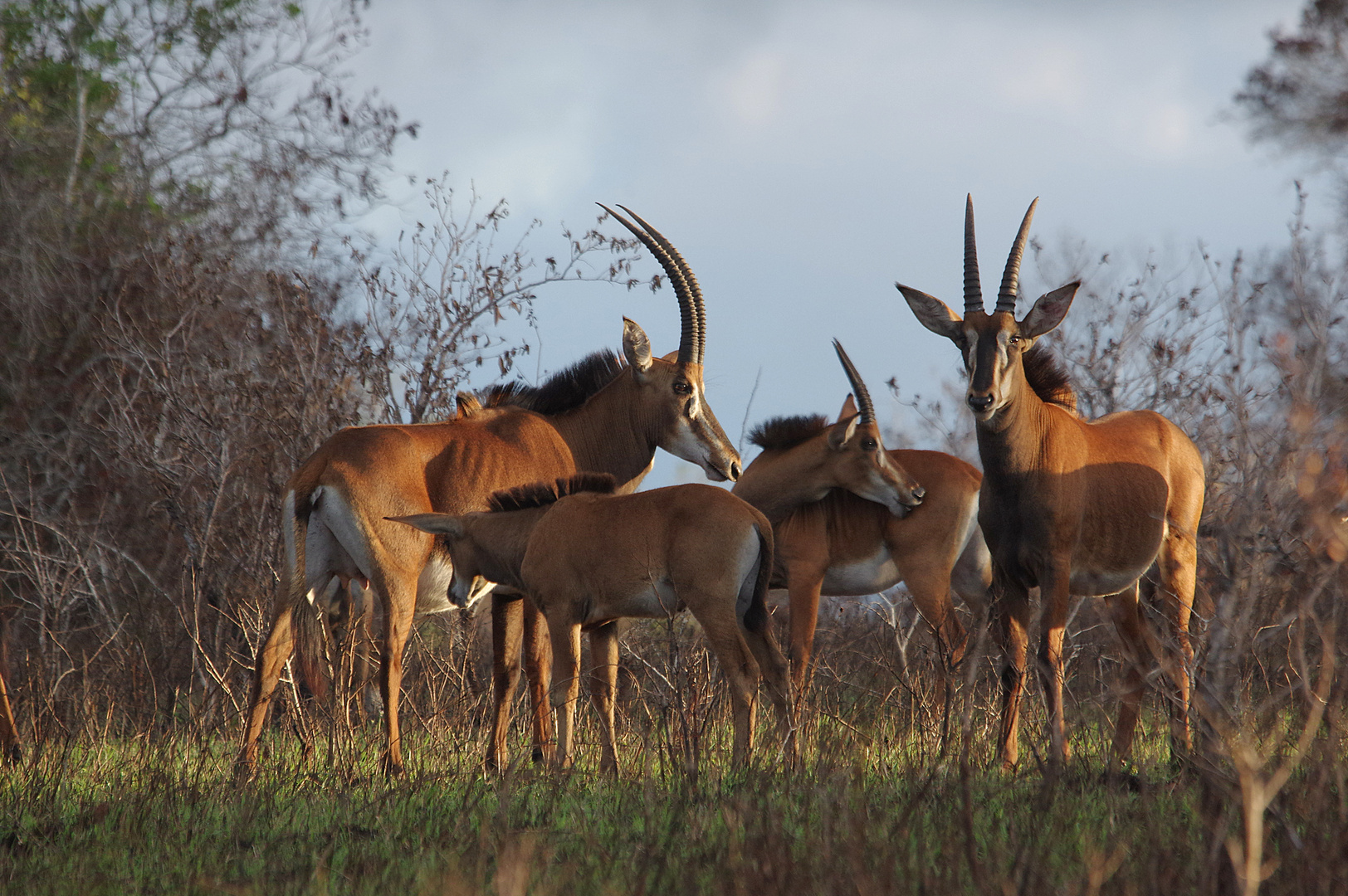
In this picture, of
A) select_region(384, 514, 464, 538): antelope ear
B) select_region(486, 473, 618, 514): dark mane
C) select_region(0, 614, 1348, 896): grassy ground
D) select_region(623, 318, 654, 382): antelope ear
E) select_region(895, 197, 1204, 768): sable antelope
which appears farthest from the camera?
select_region(623, 318, 654, 382): antelope ear

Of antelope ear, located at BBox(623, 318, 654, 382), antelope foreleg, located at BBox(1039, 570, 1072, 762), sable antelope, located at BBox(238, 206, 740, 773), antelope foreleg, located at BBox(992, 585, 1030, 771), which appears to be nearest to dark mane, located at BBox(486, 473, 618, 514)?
sable antelope, located at BBox(238, 206, 740, 773)

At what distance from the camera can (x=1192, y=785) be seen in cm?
551

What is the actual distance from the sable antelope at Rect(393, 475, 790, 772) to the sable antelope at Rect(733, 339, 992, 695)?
221 cm

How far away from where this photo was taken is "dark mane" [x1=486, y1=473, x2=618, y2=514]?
737 cm

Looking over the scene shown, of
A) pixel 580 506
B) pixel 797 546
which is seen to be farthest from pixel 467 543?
pixel 797 546

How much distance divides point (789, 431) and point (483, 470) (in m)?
3.13

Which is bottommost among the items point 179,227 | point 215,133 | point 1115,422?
point 1115,422

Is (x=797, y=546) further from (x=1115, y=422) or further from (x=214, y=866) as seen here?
(x=214, y=866)

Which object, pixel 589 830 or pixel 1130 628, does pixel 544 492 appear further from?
pixel 1130 628

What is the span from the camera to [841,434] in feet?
31.6

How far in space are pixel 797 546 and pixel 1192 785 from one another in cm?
416

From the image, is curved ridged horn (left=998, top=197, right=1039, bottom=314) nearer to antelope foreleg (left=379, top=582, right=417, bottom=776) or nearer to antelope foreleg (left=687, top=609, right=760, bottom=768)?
antelope foreleg (left=687, top=609, right=760, bottom=768)

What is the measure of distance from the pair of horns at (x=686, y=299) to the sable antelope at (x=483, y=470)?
11 mm

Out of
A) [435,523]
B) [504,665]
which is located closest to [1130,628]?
[504,665]
